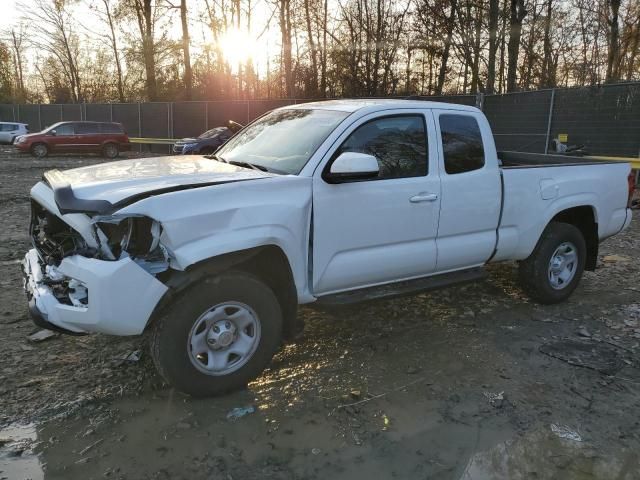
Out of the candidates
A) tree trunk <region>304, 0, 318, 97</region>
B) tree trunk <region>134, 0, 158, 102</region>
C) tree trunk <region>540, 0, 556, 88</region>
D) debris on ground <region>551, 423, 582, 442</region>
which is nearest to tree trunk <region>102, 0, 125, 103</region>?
tree trunk <region>134, 0, 158, 102</region>

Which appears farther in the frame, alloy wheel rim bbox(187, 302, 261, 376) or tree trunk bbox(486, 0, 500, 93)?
tree trunk bbox(486, 0, 500, 93)

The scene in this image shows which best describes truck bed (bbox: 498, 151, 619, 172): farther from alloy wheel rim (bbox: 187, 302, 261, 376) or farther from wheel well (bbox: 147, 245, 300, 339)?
alloy wheel rim (bbox: 187, 302, 261, 376)

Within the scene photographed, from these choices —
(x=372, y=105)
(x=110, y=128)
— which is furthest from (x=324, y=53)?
(x=372, y=105)

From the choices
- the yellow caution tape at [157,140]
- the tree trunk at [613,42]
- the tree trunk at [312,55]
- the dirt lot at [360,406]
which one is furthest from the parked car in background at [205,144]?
the tree trunk at [613,42]

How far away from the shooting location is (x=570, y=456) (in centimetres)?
292

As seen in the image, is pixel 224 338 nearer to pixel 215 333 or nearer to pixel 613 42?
pixel 215 333

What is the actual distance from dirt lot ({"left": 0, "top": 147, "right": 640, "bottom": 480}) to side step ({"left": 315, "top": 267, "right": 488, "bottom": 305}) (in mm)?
497

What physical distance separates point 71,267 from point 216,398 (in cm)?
120

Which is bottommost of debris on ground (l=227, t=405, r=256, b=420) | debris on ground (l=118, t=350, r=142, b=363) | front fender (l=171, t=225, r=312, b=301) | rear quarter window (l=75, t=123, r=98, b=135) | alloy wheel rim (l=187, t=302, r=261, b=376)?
debris on ground (l=227, t=405, r=256, b=420)

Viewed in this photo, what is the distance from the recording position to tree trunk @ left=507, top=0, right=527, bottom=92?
65.6 ft

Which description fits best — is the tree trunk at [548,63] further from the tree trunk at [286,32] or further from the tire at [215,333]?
the tire at [215,333]

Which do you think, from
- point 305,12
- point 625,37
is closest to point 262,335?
point 625,37

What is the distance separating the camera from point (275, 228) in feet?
10.9

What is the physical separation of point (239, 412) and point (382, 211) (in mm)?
1686
